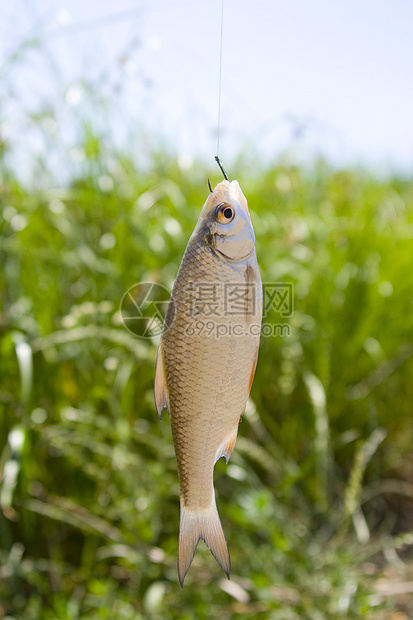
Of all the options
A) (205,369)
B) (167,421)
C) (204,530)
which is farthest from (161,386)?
(167,421)

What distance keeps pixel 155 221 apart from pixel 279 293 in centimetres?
69

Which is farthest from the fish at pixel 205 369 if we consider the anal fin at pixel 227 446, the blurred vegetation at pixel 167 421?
the blurred vegetation at pixel 167 421

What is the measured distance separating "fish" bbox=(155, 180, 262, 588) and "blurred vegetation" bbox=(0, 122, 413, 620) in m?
0.88

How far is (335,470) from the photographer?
261 cm

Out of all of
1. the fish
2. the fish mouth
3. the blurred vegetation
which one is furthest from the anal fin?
the blurred vegetation

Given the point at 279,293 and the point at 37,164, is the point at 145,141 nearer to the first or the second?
the point at 37,164

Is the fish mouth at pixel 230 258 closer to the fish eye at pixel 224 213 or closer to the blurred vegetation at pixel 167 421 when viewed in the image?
the fish eye at pixel 224 213

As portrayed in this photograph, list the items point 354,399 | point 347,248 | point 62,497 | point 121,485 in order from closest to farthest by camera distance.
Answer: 1. point 121,485
2. point 62,497
3. point 354,399
4. point 347,248

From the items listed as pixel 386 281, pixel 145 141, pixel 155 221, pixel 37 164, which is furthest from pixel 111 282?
pixel 386 281

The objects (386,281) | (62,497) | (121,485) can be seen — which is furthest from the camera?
(386,281)

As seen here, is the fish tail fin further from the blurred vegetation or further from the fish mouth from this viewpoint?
the blurred vegetation

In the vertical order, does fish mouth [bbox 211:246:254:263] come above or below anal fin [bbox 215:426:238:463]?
above

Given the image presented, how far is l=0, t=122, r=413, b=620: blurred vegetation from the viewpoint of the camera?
186cm

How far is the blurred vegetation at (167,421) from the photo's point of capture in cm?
186
